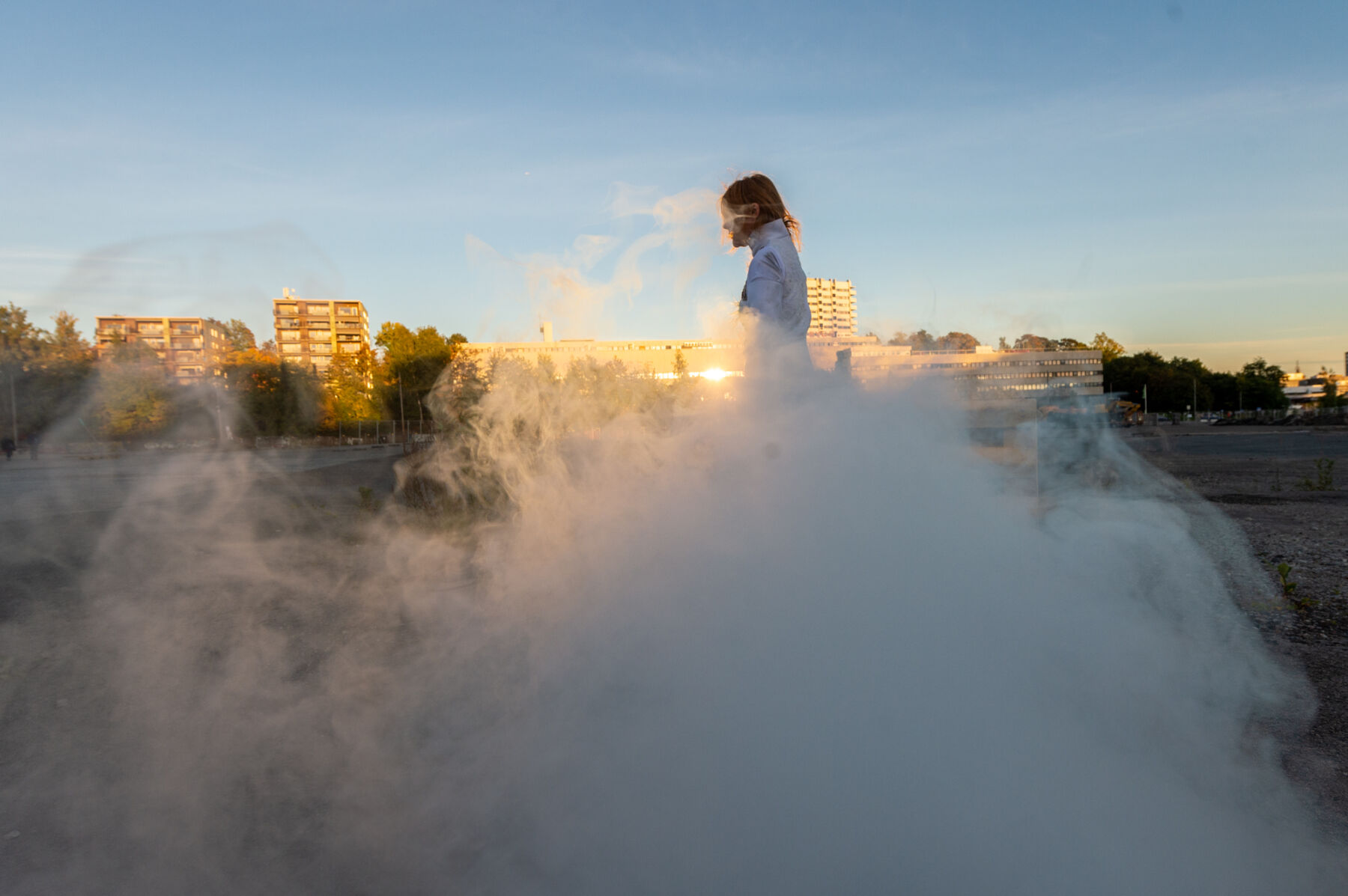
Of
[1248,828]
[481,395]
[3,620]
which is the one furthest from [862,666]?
[3,620]

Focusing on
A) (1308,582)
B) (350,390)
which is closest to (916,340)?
(1308,582)

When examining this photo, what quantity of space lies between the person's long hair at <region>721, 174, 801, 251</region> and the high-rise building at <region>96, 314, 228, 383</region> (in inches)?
174

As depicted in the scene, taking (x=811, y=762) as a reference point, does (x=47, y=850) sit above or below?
below

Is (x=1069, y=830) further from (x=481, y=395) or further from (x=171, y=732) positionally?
(x=171, y=732)

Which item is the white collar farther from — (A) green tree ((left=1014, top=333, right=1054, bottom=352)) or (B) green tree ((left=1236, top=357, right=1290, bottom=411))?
(B) green tree ((left=1236, top=357, right=1290, bottom=411))

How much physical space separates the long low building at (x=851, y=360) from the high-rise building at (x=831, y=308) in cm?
8

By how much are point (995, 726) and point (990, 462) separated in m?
0.82

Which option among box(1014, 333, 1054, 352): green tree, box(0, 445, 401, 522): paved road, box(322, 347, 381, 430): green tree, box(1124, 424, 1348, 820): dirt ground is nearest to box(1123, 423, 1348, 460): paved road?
box(1124, 424, 1348, 820): dirt ground

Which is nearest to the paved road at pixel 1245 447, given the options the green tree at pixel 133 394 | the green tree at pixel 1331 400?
the green tree at pixel 133 394

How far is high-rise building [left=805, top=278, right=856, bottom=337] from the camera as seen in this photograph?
282 centimetres

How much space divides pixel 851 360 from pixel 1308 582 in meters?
4.68

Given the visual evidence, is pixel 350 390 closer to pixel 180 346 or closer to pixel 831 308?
pixel 180 346

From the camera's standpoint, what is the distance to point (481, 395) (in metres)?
2.97

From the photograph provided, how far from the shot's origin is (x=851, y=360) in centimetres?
260
